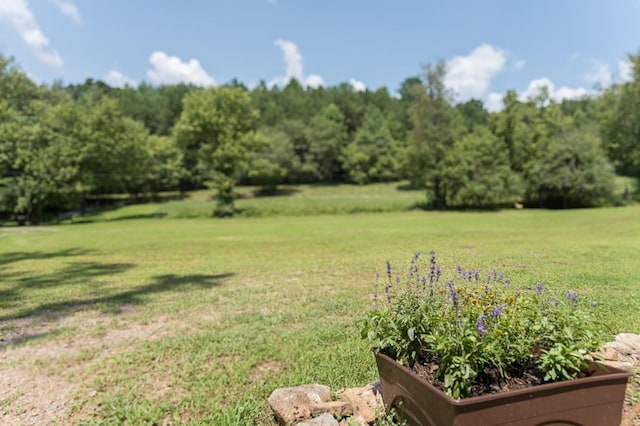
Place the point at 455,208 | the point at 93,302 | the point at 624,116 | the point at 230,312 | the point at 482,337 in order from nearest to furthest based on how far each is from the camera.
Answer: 1. the point at 482,337
2. the point at 230,312
3. the point at 93,302
4. the point at 455,208
5. the point at 624,116

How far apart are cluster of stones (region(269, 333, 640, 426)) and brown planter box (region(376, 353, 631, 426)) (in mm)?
515

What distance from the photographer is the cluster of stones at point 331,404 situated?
294 cm

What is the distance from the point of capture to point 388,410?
2883 mm

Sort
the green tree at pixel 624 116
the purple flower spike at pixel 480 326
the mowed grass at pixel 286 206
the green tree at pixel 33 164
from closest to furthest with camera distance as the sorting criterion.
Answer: the purple flower spike at pixel 480 326 < the green tree at pixel 33 164 < the mowed grass at pixel 286 206 < the green tree at pixel 624 116

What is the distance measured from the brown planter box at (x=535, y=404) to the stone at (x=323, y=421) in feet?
1.84

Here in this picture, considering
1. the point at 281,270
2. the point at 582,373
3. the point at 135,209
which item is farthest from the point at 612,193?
the point at 135,209

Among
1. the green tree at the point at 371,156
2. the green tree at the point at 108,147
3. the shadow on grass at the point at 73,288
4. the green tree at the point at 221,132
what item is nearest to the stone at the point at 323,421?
the shadow on grass at the point at 73,288

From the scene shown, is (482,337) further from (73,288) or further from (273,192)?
(273,192)

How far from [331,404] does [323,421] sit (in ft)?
0.97

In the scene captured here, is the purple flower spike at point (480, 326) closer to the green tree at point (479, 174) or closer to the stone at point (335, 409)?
the stone at point (335, 409)

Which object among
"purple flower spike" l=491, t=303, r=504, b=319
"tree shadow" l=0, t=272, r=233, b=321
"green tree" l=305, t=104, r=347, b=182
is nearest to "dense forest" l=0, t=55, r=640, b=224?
"green tree" l=305, t=104, r=347, b=182

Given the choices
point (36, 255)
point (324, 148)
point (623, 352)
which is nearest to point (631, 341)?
point (623, 352)

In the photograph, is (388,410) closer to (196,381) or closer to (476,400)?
(476,400)

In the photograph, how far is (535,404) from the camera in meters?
2.25
